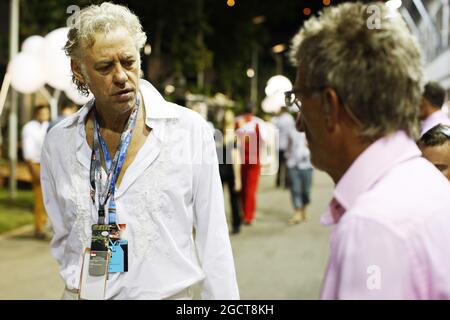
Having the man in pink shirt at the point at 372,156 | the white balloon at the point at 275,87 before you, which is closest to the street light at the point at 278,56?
the white balloon at the point at 275,87

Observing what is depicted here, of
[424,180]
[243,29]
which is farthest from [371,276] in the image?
[243,29]

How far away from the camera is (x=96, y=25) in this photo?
2.35 m

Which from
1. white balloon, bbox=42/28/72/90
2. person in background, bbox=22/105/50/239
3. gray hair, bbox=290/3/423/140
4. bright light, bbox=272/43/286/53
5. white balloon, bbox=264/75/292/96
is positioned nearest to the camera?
gray hair, bbox=290/3/423/140

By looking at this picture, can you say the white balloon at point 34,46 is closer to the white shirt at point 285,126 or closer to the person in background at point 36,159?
the person in background at point 36,159

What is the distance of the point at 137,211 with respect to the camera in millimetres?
2258

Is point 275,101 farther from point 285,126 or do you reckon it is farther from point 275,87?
point 275,87

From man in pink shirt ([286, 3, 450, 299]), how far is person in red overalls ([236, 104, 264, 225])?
8.38 metres

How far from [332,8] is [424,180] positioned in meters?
0.47

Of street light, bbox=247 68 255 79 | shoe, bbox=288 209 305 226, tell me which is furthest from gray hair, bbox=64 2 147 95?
street light, bbox=247 68 255 79

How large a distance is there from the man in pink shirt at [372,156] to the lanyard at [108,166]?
96 centimetres

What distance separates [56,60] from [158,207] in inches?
255

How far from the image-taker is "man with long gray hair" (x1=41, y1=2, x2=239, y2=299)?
7.37ft

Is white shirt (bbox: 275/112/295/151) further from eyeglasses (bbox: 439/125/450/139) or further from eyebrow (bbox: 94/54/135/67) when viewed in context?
eyebrow (bbox: 94/54/135/67)
